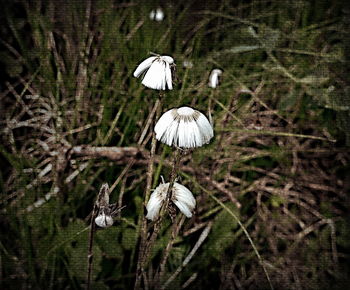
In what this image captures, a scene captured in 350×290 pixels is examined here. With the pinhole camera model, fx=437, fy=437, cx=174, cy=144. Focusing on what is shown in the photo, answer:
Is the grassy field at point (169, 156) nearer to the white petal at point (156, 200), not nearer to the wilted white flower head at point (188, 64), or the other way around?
the wilted white flower head at point (188, 64)

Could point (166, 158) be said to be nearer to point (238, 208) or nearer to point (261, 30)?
point (238, 208)

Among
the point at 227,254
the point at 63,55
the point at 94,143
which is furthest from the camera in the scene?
the point at 63,55

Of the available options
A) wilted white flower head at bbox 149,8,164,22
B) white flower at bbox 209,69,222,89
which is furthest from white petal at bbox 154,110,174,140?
wilted white flower head at bbox 149,8,164,22

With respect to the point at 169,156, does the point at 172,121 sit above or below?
above

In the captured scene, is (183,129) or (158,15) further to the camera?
(158,15)

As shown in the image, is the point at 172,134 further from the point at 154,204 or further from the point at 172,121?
the point at 154,204

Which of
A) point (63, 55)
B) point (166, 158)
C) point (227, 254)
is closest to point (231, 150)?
point (166, 158)

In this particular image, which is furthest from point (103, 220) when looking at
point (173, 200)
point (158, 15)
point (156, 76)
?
point (158, 15)
